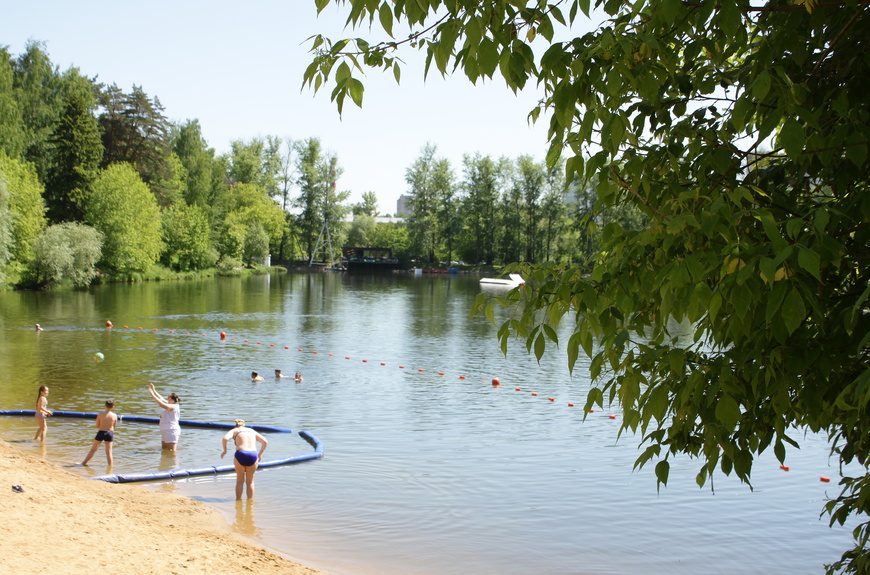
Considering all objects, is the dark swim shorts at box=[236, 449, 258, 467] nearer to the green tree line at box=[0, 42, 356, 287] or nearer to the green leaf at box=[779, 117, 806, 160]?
the green leaf at box=[779, 117, 806, 160]

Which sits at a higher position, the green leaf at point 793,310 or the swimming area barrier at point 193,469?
the green leaf at point 793,310

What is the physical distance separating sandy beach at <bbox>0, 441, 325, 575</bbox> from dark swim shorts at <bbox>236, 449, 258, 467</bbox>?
0.87 metres

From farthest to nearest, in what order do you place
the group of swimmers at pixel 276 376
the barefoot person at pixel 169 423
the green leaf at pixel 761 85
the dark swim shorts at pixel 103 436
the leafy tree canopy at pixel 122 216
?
1. the leafy tree canopy at pixel 122 216
2. the group of swimmers at pixel 276 376
3. the barefoot person at pixel 169 423
4. the dark swim shorts at pixel 103 436
5. the green leaf at pixel 761 85

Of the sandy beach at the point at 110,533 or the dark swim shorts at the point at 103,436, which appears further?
the dark swim shorts at the point at 103,436

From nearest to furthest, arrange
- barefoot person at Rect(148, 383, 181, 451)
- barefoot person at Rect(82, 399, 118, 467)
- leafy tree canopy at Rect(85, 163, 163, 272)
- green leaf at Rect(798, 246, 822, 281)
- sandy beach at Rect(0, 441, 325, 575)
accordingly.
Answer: green leaf at Rect(798, 246, 822, 281) → sandy beach at Rect(0, 441, 325, 575) → barefoot person at Rect(82, 399, 118, 467) → barefoot person at Rect(148, 383, 181, 451) → leafy tree canopy at Rect(85, 163, 163, 272)

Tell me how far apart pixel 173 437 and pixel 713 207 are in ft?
46.2

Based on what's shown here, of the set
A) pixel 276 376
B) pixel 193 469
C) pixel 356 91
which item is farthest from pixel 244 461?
pixel 276 376

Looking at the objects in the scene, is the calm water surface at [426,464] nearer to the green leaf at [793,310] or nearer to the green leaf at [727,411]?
the green leaf at [727,411]

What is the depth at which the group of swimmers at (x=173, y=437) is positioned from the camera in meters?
12.3

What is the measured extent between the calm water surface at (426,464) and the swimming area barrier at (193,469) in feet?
0.77

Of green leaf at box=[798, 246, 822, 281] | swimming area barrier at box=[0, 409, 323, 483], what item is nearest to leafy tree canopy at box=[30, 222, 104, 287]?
swimming area barrier at box=[0, 409, 323, 483]

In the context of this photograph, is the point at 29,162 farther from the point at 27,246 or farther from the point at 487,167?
the point at 487,167

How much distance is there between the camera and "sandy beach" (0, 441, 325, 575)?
8008 mm

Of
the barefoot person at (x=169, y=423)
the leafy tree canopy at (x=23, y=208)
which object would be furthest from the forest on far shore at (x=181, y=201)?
the barefoot person at (x=169, y=423)
